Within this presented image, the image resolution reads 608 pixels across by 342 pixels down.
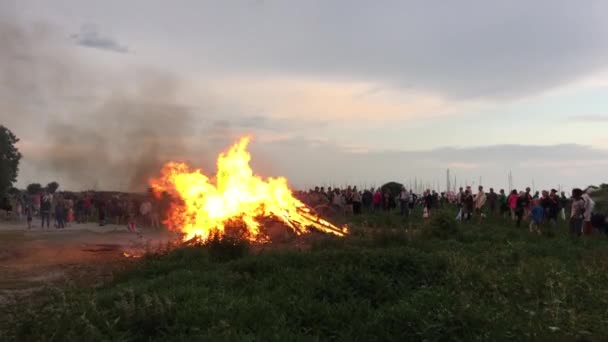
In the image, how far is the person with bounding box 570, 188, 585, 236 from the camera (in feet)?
55.3

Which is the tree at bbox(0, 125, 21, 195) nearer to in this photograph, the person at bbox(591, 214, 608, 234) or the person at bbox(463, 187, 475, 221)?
the person at bbox(463, 187, 475, 221)

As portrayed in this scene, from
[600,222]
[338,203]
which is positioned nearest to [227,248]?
[600,222]

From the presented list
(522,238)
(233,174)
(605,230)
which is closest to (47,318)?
(233,174)

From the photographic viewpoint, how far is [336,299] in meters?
8.69

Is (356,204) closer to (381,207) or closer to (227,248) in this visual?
(381,207)

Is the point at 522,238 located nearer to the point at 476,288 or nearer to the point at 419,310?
the point at 476,288

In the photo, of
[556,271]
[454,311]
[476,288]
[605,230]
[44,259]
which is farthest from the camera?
[605,230]

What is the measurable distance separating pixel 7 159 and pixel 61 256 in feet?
121

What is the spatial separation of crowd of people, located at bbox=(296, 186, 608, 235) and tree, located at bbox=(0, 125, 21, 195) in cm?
3038

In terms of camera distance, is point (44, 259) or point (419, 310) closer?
point (419, 310)

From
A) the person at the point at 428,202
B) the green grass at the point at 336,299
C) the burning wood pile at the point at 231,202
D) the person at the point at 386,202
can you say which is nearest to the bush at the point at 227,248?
the green grass at the point at 336,299

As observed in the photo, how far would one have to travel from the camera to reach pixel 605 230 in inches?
690

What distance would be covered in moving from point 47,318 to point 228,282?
11.3ft

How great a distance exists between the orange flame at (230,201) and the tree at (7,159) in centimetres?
3252
